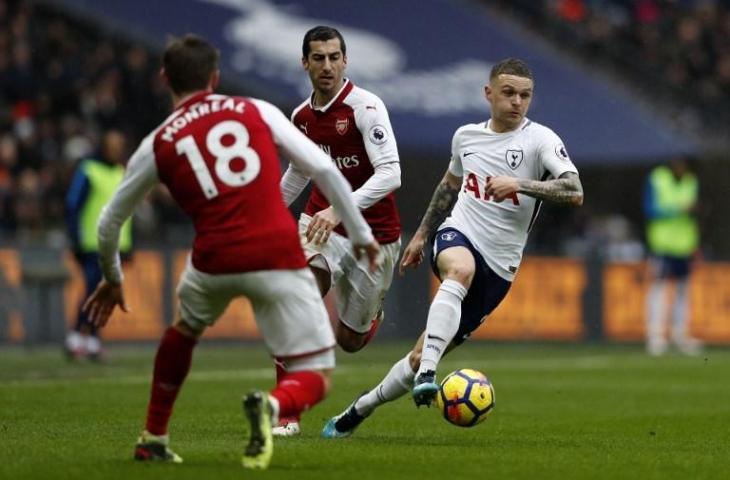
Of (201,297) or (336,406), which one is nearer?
(201,297)

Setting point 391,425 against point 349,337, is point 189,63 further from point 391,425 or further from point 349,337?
point 391,425

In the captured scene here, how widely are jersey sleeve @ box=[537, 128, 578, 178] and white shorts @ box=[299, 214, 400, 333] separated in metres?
1.20

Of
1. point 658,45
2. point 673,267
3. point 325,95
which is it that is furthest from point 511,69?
point 658,45

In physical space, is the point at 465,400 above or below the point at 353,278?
below

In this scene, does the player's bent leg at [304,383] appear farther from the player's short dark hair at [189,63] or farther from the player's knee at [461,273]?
the player's knee at [461,273]

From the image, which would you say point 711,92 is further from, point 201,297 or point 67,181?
point 201,297

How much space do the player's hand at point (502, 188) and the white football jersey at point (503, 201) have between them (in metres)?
0.90

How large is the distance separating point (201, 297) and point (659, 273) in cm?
1523

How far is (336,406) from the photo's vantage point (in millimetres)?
12133

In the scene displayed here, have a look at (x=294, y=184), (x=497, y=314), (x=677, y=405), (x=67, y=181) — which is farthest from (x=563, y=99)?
(x=294, y=184)

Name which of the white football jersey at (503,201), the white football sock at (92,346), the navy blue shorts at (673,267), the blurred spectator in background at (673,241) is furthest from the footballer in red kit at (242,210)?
the navy blue shorts at (673,267)

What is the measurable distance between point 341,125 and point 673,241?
502 inches

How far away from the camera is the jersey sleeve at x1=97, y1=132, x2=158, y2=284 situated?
7066 millimetres

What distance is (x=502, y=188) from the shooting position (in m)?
8.70
